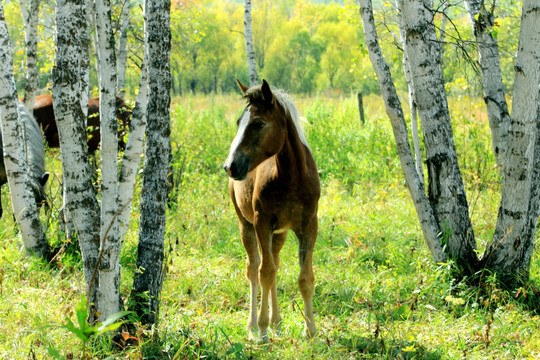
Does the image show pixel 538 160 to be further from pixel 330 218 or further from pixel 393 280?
pixel 330 218

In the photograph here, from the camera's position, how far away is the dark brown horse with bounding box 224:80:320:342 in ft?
12.8

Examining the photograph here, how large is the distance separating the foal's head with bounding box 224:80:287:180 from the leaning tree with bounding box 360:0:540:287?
1400mm

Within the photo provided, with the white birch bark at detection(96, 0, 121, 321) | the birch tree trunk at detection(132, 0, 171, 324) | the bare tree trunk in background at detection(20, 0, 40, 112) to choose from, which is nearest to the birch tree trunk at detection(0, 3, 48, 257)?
the bare tree trunk in background at detection(20, 0, 40, 112)

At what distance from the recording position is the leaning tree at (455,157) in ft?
14.1

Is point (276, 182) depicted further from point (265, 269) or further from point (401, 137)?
point (401, 137)

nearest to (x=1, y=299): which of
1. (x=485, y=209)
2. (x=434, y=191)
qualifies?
(x=434, y=191)

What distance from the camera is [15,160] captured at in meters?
5.48

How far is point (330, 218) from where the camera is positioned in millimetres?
7367

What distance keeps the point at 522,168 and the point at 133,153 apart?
11.3 ft

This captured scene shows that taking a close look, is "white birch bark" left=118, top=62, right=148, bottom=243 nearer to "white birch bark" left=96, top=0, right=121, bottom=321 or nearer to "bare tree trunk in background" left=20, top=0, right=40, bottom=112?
"white birch bark" left=96, top=0, right=121, bottom=321

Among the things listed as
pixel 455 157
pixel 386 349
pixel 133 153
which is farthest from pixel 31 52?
pixel 386 349

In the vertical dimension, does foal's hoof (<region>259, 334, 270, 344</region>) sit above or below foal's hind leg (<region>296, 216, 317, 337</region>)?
below

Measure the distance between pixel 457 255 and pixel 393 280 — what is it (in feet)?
2.27

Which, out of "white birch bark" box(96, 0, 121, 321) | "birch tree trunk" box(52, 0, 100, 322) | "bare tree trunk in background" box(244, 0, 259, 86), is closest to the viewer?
"birch tree trunk" box(52, 0, 100, 322)
